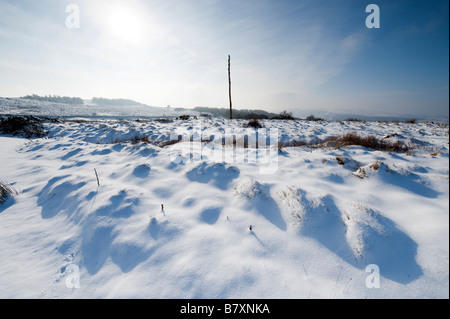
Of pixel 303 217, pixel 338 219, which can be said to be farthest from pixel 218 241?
Result: pixel 338 219

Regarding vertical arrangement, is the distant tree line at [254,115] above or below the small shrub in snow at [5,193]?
above

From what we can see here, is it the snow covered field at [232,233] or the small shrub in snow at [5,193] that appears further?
the small shrub in snow at [5,193]

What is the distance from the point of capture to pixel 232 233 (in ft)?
6.74

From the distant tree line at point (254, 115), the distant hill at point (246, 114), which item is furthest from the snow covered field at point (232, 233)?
the distant hill at point (246, 114)

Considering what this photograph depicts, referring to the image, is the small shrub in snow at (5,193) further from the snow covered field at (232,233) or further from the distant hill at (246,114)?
the distant hill at (246,114)

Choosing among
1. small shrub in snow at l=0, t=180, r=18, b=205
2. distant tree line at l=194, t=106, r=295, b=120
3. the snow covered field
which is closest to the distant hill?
distant tree line at l=194, t=106, r=295, b=120

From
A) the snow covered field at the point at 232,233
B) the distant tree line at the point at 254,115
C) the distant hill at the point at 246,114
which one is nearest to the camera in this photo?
the snow covered field at the point at 232,233

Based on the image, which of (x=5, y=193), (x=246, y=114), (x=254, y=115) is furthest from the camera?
(x=246, y=114)

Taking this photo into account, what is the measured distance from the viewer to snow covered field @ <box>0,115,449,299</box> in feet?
4.96

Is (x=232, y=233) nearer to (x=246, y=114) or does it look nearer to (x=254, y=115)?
(x=254, y=115)

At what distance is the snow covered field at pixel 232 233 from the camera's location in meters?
1.51

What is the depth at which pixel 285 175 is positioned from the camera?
11.1 feet

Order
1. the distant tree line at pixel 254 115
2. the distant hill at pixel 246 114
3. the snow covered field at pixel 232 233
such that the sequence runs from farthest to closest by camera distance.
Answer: the distant hill at pixel 246 114 → the distant tree line at pixel 254 115 → the snow covered field at pixel 232 233

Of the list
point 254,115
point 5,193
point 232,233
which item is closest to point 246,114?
point 254,115
